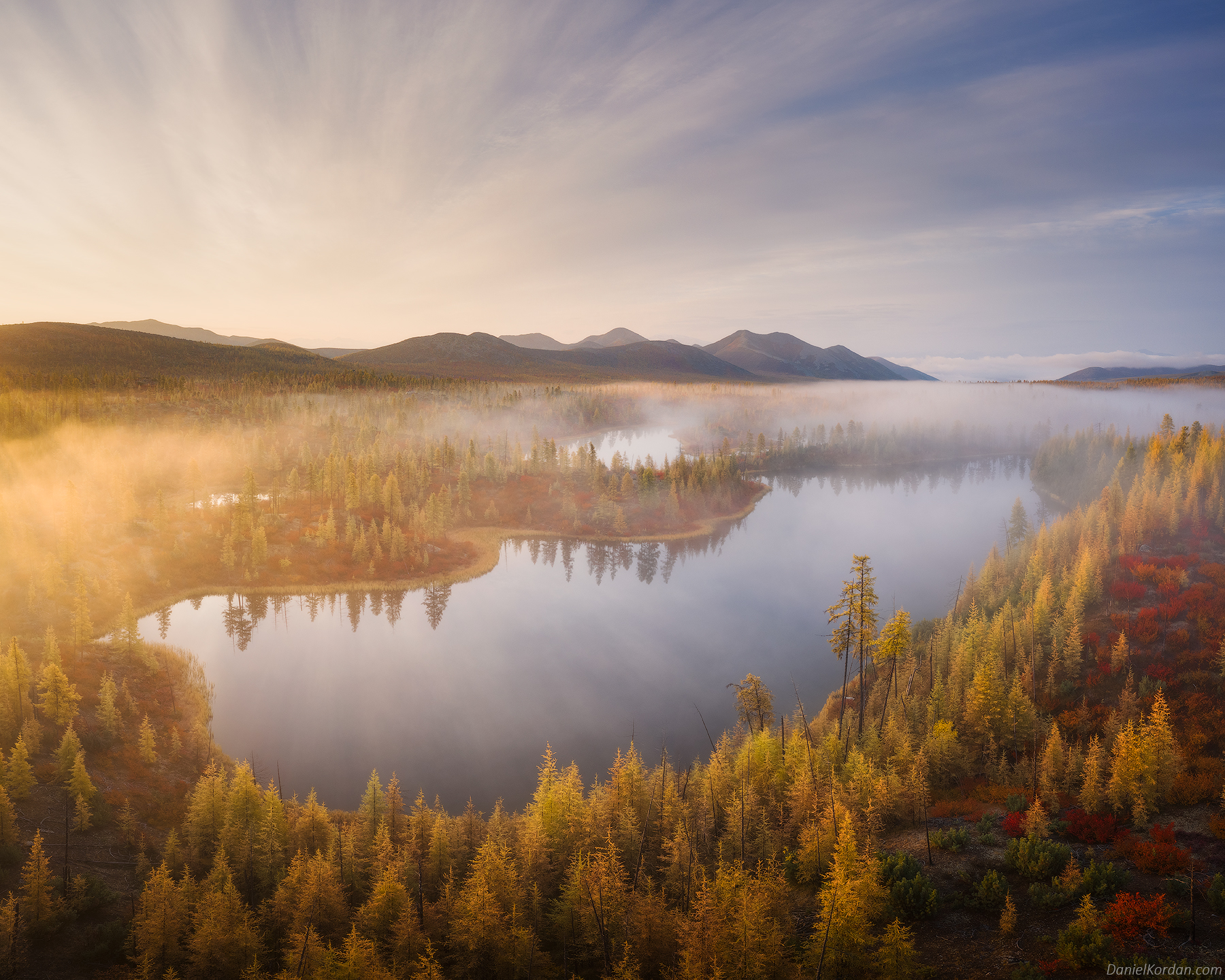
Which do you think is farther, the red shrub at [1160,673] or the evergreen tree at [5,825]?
the red shrub at [1160,673]

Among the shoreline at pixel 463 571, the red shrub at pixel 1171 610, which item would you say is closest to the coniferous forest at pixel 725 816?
the red shrub at pixel 1171 610

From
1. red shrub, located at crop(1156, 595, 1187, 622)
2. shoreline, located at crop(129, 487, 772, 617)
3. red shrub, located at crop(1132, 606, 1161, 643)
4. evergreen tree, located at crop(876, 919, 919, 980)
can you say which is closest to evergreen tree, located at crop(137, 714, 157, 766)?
shoreline, located at crop(129, 487, 772, 617)

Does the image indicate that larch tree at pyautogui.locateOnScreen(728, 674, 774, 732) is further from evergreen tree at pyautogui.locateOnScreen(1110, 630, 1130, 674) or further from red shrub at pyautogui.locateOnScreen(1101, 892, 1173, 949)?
evergreen tree at pyautogui.locateOnScreen(1110, 630, 1130, 674)

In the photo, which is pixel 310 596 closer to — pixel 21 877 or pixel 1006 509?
pixel 21 877

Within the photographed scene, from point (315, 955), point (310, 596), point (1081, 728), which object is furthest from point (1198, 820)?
point (310, 596)

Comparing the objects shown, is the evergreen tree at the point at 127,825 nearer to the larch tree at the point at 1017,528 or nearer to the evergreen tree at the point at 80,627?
the evergreen tree at the point at 80,627

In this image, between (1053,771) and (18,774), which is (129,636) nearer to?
(18,774)
